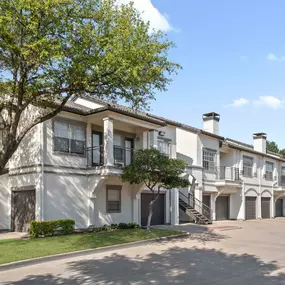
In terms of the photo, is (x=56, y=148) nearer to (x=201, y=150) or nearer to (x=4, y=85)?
(x=4, y=85)

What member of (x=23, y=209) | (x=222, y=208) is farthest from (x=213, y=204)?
(x=23, y=209)

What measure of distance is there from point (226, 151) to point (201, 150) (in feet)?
18.7

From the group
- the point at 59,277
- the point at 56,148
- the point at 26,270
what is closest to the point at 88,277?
the point at 59,277

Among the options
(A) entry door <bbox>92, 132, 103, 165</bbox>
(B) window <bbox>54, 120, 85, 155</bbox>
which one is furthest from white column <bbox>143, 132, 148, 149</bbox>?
(B) window <bbox>54, 120, 85, 155</bbox>

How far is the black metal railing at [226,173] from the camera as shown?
28.7m

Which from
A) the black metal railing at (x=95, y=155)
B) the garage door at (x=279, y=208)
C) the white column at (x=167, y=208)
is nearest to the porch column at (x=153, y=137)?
the black metal railing at (x=95, y=155)

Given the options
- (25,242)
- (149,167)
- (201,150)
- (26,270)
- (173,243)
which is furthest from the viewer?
(201,150)

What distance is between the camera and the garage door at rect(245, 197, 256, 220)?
1273 inches

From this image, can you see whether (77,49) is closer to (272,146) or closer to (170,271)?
(170,271)

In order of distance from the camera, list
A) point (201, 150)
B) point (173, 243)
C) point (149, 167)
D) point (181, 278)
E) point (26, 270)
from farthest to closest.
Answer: point (201, 150) → point (149, 167) → point (173, 243) → point (26, 270) → point (181, 278)

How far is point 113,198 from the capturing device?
65.6 ft

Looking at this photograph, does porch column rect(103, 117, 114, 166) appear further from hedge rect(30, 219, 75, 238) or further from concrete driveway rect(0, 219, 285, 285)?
concrete driveway rect(0, 219, 285, 285)

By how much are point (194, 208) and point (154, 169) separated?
393 inches

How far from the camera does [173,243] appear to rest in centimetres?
1552
